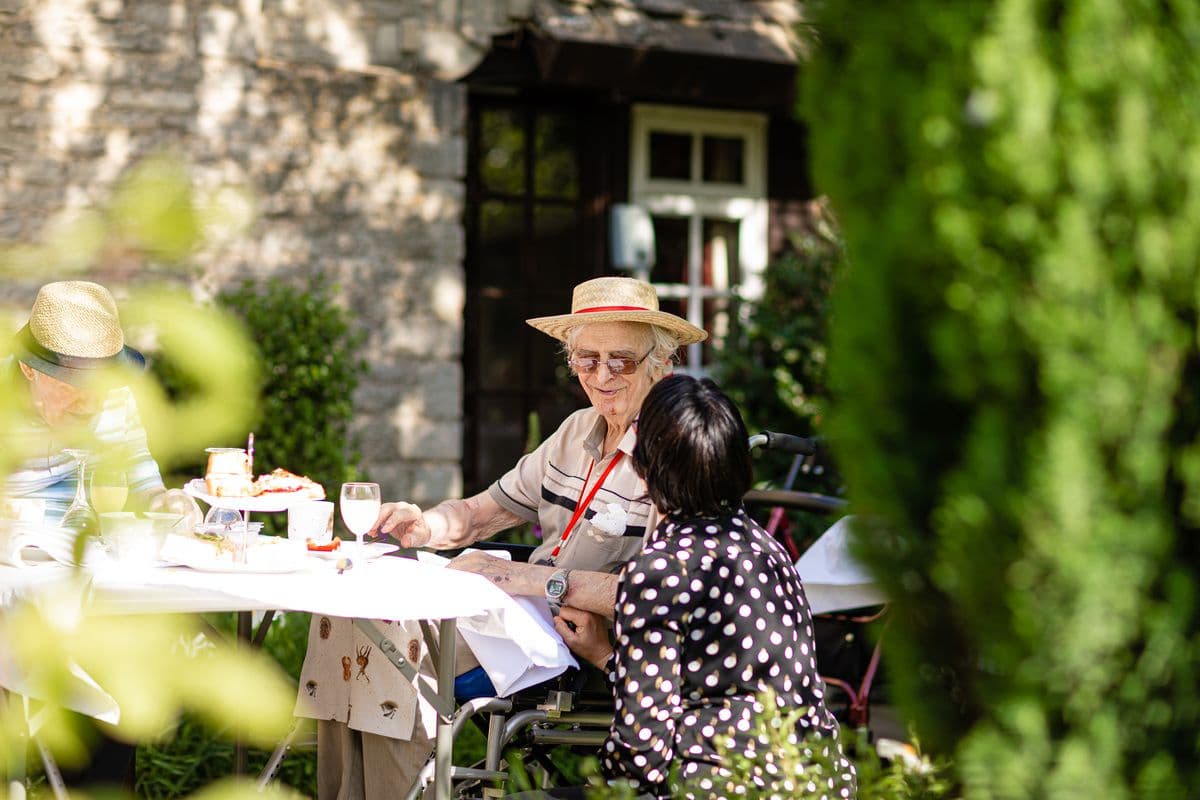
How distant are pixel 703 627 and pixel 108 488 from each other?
5.48ft

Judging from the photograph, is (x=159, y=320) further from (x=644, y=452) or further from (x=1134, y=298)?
(x=644, y=452)

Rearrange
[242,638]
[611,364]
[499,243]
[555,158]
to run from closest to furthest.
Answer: [611,364] → [242,638] → [499,243] → [555,158]

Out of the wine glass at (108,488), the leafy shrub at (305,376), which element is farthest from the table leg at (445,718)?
the leafy shrub at (305,376)

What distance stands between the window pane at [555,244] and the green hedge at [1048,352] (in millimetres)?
6145

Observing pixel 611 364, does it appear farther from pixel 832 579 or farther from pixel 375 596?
pixel 832 579

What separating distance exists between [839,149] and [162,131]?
18.2 feet

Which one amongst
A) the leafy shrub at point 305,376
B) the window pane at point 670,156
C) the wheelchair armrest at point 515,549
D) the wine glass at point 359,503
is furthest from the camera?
the window pane at point 670,156

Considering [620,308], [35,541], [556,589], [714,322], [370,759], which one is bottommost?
[370,759]

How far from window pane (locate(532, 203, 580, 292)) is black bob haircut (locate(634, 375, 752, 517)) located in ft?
16.6

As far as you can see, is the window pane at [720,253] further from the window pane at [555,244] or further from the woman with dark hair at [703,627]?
the woman with dark hair at [703,627]

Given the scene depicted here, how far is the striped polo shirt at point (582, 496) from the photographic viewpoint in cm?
301

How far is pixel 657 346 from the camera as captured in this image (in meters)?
3.27

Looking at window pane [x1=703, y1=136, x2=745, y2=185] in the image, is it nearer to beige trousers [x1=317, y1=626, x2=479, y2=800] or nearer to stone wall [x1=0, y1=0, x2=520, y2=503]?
stone wall [x1=0, y1=0, x2=520, y2=503]

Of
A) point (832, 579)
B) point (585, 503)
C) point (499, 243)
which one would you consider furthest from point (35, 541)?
point (499, 243)
